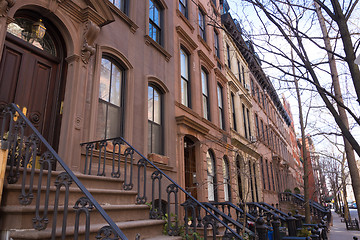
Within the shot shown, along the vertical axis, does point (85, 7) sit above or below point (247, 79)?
below

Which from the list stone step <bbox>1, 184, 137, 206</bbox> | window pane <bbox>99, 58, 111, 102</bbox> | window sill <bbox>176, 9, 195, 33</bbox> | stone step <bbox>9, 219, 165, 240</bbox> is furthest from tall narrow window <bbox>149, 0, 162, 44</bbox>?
stone step <bbox>9, 219, 165, 240</bbox>

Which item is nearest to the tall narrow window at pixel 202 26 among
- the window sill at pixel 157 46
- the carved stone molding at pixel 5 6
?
the window sill at pixel 157 46

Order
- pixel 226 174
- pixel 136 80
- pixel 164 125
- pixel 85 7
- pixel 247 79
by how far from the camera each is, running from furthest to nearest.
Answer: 1. pixel 247 79
2. pixel 226 174
3. pixel 164 125
4. pixel 136 80
5. pixel 85 7

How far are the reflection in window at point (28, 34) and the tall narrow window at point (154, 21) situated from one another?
13.6 ft

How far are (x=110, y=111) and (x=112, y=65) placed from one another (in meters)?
1.31

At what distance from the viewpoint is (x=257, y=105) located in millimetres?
21734

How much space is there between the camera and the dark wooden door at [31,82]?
474 cm

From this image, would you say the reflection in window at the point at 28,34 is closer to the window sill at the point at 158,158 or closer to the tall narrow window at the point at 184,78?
the window sill at the point at 158,158

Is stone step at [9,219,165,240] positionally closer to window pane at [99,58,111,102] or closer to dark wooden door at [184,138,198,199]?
window pane at [99,58,111,102]

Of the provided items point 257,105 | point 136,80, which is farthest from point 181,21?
point 257,105

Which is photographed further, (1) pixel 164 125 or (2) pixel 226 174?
(2) pixel 226 174

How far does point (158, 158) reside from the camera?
777 centimetres

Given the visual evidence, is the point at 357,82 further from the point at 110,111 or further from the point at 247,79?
the point at 247,79

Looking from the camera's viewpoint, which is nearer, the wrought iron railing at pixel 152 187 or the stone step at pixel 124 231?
the stone step at pixel 124 231
